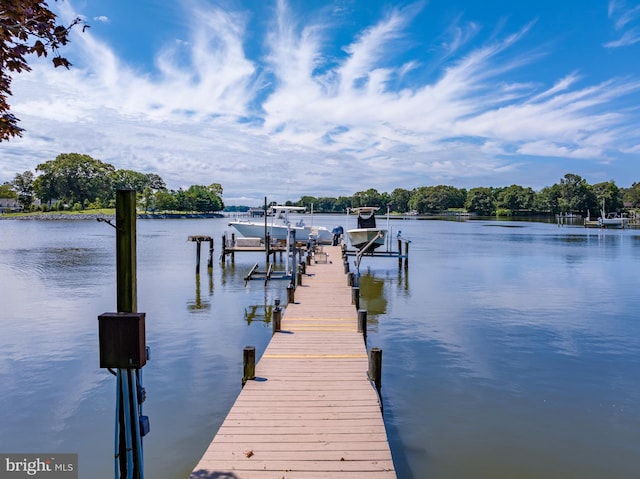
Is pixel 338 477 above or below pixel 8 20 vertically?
below

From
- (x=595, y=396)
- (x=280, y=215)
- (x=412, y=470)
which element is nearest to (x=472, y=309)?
(x=595, y=396)

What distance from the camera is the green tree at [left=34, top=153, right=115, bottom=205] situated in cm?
13512

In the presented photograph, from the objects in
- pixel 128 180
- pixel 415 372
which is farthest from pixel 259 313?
pixel 128 180

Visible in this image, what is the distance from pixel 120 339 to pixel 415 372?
27.4 feet

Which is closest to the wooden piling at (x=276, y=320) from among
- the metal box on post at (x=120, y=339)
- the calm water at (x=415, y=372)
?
the calm water at (x=415, y=372)

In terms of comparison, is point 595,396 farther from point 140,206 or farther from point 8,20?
point 140,206

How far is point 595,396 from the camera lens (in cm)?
1034

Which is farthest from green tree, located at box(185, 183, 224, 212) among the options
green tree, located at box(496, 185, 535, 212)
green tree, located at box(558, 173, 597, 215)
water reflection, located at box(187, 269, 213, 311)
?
water reflection, located at box(187, 269, 213, 311)

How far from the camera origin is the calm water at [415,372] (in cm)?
803

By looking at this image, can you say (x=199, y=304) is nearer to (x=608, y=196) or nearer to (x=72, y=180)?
(x=72, y=180)

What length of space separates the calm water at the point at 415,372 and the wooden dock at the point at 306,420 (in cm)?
Answer: 124

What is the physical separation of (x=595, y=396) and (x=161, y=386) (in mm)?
9466

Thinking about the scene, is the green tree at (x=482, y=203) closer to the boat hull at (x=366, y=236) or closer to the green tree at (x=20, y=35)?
the boat hull at (x=366, y=236)

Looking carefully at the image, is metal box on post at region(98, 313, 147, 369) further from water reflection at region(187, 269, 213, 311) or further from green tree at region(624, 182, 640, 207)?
green tree at region(624, 182, 640, 207)
